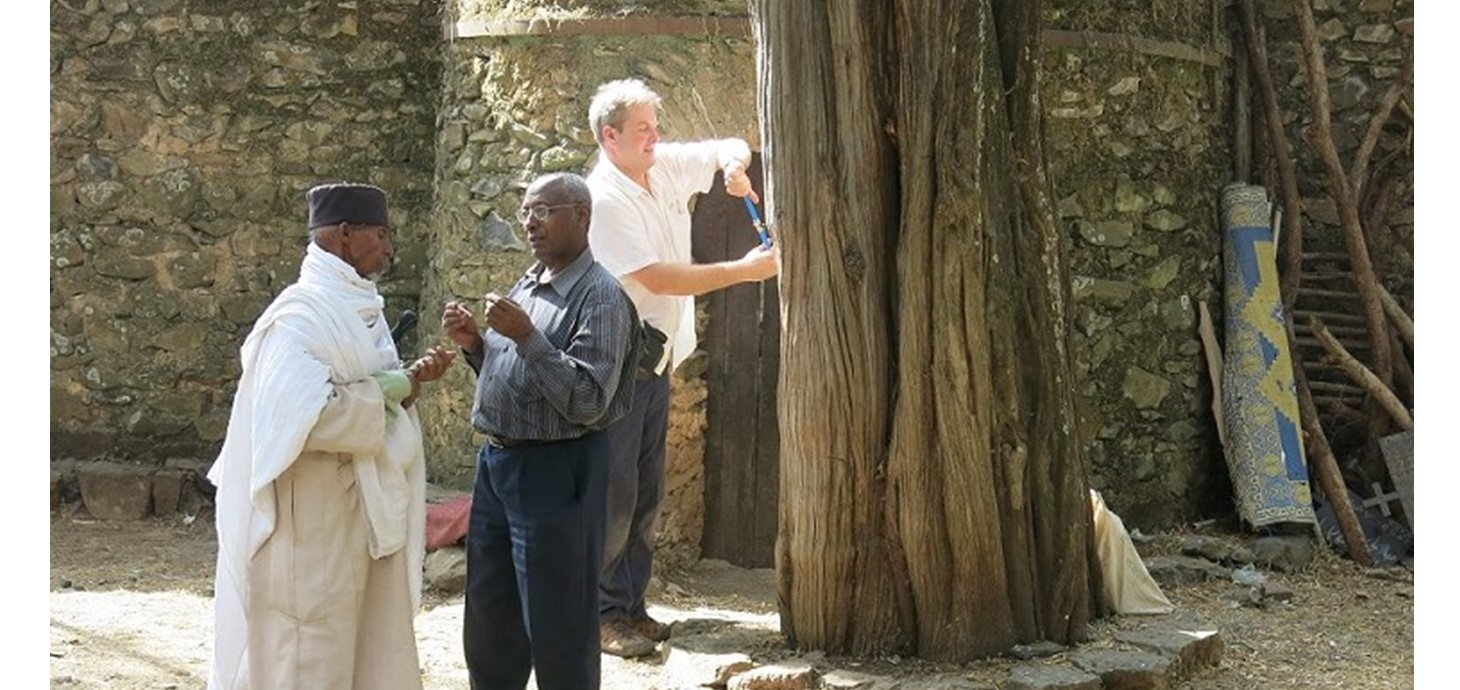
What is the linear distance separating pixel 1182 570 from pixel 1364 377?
6.48 ft

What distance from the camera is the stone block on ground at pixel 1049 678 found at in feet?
17.7

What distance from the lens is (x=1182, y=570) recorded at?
7.90 m

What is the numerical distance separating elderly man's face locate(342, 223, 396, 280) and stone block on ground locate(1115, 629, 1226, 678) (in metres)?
2.82

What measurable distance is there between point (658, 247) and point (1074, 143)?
3.10m

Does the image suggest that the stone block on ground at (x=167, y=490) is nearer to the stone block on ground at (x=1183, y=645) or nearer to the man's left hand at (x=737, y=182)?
the man's left hand at (x=737, y=182)

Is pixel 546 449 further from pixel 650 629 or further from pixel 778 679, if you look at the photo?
pixel 650 629

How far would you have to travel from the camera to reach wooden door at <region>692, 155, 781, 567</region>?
7855 millimetres

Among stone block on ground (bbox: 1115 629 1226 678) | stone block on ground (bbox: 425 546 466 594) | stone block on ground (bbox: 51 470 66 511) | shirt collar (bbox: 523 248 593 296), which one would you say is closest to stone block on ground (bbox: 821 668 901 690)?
stone block on ground (bbox: 1115 629 1226 678)

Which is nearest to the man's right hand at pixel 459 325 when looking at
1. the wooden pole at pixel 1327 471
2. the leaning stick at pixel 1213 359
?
the leaning stick at pixel 1213 359

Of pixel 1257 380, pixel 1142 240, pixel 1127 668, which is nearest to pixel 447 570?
pixel 1127 668

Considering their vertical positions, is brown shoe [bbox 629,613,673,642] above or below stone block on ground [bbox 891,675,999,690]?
above

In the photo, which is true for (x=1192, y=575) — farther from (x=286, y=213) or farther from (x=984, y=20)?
(x=286, y=213)

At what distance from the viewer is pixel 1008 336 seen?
5750 mm

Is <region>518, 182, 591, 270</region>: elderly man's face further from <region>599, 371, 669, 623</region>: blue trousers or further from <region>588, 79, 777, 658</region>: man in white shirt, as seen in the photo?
<region>599, 371, 669, 623</region>: blue trousers
